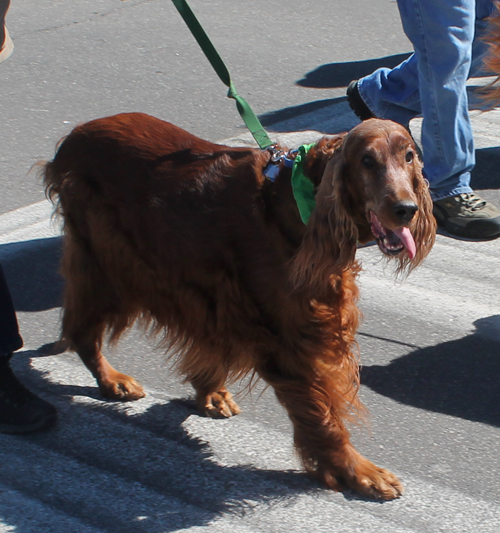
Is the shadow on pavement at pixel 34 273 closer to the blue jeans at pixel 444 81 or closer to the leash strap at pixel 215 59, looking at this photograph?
the leash strap at pixel 215 59

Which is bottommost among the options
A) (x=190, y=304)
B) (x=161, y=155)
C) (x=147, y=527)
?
(x=147, y=527)

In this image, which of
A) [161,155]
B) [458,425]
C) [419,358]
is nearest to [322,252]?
[161,155]

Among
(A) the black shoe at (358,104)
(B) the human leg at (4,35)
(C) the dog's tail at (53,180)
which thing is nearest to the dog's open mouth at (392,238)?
(C) the dog's tail at (53,180)

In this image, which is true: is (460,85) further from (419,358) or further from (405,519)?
(405,519)

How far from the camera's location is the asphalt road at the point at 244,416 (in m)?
2.63

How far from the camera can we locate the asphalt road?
263cm

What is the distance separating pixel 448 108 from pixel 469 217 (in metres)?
0.63

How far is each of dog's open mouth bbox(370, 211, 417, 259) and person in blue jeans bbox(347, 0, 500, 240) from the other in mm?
2340

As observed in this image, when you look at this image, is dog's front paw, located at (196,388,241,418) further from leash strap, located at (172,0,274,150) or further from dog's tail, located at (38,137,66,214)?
leash strap, located at (172,0,274,150)

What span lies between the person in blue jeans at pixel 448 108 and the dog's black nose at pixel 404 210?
243 cm

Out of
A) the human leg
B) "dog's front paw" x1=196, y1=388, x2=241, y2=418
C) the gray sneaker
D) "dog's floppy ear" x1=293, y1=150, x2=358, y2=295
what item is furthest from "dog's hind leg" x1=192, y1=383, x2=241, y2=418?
the gray sneaker

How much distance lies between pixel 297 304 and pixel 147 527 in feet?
2.77

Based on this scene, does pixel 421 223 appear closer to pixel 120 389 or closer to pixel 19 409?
pixel 120 389

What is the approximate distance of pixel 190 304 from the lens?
2926mm
